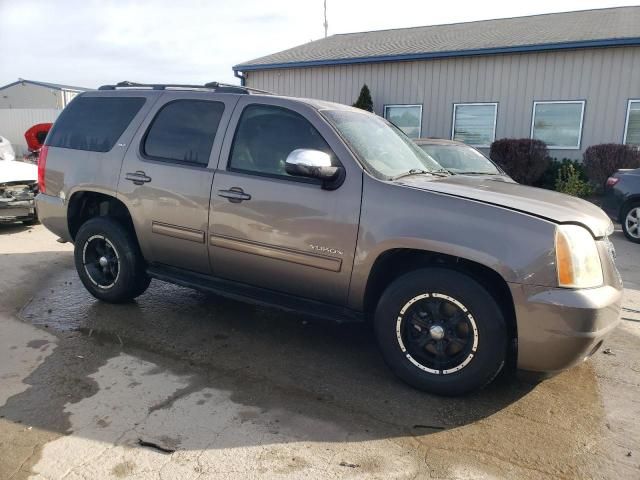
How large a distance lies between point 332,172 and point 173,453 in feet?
6.45

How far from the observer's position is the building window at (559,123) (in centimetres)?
1419

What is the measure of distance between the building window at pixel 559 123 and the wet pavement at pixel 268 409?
11.2m

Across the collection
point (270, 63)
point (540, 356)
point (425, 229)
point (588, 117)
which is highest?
point (270, 63)

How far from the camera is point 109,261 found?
189 inches

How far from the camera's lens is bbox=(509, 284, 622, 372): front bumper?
287 centimetres

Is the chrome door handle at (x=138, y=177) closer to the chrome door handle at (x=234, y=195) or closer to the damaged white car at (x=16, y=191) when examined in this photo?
the chrome door handle at (x=234, y=195)

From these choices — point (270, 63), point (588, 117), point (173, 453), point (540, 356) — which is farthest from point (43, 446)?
point (270, 63)

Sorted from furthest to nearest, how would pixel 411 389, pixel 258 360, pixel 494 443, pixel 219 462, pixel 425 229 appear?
1. pixel 258 360
2. pixel 411 389
3. pixel 425 229
4. pixel 494 443
5. pixel 219 462

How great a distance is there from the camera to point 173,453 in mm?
2664

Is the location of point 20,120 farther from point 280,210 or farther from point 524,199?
point 524,199

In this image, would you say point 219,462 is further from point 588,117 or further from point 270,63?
point 270,63

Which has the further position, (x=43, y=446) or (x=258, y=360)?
(x=258, y=360)

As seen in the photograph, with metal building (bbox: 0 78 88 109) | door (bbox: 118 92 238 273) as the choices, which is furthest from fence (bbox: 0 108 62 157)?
door (bbox: 118 92 238 273)

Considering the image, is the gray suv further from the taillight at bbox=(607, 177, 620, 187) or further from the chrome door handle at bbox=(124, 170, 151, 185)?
the taillight at bbox=(607, 177, 620, 187)
